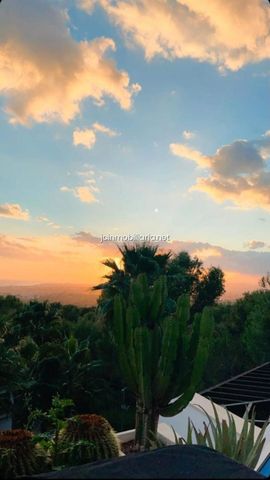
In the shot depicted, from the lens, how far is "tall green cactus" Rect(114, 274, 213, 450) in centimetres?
632

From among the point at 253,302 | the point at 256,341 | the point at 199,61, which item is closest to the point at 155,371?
the point at 199,61

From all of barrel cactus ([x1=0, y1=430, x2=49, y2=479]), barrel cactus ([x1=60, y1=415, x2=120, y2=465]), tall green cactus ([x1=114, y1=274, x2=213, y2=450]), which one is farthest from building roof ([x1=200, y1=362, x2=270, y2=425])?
barrel cactus ([x1=0, y1=430, x2=49, y2=479])

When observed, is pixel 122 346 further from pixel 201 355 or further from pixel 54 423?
pixel 54 423

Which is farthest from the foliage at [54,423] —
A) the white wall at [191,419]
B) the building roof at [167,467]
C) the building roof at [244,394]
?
the building roof at [244,394]

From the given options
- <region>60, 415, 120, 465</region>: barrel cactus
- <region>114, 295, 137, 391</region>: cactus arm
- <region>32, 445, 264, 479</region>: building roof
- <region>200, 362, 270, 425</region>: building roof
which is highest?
<region>32, 445, 264, 479</region>: building roof

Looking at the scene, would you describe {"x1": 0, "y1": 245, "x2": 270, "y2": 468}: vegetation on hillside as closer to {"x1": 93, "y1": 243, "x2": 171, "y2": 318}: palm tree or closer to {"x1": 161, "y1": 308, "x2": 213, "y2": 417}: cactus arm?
{"x1": 93, "y1": 243, "x2": 171, "y2": 318}: palm tree

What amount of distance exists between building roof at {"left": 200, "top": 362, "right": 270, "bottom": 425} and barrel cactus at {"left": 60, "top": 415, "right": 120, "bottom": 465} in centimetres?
545

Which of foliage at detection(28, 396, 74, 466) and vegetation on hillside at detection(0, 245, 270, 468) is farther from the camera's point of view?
vegetation on hillside at detection(0, 245, 270, 468)

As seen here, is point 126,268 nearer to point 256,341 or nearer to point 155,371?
point 155,371

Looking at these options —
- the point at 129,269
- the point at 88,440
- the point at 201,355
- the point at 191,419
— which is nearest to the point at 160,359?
the point at 201,355

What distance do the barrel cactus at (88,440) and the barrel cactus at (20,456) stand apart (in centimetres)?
28

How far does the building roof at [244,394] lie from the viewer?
10.1 metres

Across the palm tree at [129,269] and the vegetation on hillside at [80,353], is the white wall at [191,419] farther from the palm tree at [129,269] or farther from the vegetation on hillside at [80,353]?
the palm tree at [129,269]

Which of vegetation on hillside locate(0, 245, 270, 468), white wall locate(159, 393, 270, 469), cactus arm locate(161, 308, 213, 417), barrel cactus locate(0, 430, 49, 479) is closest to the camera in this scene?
barrel cactus locate(0, 430, 49, 479)
